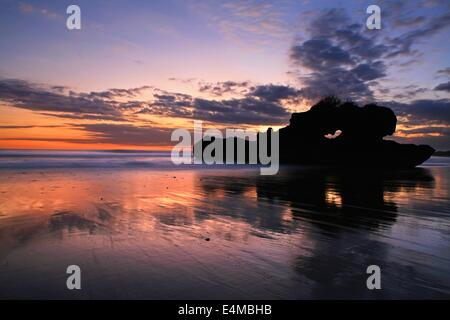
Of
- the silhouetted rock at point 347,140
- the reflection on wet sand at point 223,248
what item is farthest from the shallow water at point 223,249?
the silhouetted rock at point 347,140

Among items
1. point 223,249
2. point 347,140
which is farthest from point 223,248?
point 347,140

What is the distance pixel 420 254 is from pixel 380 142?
41.5m

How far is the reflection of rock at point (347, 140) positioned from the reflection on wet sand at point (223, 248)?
3346 centimetres

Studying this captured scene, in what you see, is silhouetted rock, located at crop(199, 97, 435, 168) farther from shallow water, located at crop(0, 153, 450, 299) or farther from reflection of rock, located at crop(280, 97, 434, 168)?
shallow water, located at crop(0, 153, 450, 299)

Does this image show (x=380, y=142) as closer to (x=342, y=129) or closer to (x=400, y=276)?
(x=342, y=129)

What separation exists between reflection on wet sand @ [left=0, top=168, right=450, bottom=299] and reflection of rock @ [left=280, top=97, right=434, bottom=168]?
3346 centimetres

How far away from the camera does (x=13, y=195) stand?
1336cm

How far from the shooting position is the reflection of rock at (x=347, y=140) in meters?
42.1

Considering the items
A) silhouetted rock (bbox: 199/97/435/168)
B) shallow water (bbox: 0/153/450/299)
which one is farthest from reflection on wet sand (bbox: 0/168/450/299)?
silhouetted rock (bbox: 199/97/435/168)

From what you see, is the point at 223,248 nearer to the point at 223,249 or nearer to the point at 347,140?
the point at 223,249

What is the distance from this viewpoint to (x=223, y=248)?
20.9ft

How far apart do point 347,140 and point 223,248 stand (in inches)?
1692

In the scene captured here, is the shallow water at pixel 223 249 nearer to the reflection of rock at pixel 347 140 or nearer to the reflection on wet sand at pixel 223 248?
the reflection on wet sand at pixel 223 248
